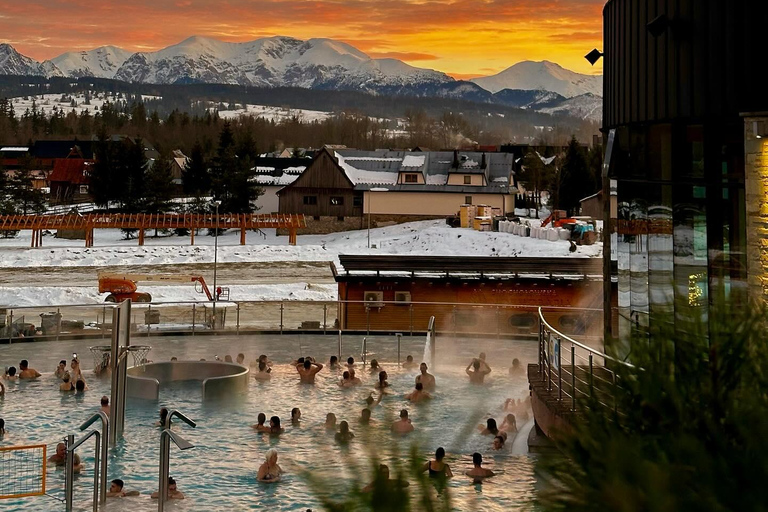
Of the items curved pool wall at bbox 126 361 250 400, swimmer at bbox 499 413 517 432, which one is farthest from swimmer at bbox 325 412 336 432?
curved pool wall at bbox 126 361 250 400

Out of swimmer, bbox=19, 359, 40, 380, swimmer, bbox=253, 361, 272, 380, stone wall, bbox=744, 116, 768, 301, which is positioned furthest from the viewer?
swimmer, bbox=253, 361, 272, 380

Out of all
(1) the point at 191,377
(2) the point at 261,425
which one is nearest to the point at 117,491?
(2) the point at 261,425

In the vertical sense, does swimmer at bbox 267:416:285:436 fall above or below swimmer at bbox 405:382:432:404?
below

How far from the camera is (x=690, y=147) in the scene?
33.0 feet

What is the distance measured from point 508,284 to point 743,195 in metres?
18.8

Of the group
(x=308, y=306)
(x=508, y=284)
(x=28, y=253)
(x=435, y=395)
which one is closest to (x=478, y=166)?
(x=28, y=253)

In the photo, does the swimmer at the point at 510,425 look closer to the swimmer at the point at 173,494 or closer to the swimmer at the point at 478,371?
the swimmer at the point at 478,371

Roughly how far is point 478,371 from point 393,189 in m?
51.1

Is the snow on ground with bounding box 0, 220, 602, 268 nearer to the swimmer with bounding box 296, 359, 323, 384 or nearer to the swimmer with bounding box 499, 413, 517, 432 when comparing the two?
the swimmer with bounding box 296, 359, 323, 384

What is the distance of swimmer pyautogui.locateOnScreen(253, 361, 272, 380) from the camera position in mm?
19312

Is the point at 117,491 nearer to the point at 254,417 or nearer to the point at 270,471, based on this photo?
the point at 270,471

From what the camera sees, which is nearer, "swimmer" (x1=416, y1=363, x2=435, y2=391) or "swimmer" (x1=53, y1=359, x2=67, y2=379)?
"swimmer" (x1=416, y1=363, x2=435, y2=391)

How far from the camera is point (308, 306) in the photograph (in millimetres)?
24625

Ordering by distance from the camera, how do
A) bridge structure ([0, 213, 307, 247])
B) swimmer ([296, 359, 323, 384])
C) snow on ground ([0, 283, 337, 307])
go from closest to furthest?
swimmer ([296, 359, 323, 384]) < snow on ground ([0, 283, 337, 307]) < bridge structure ([0, 213, 307, 247])
